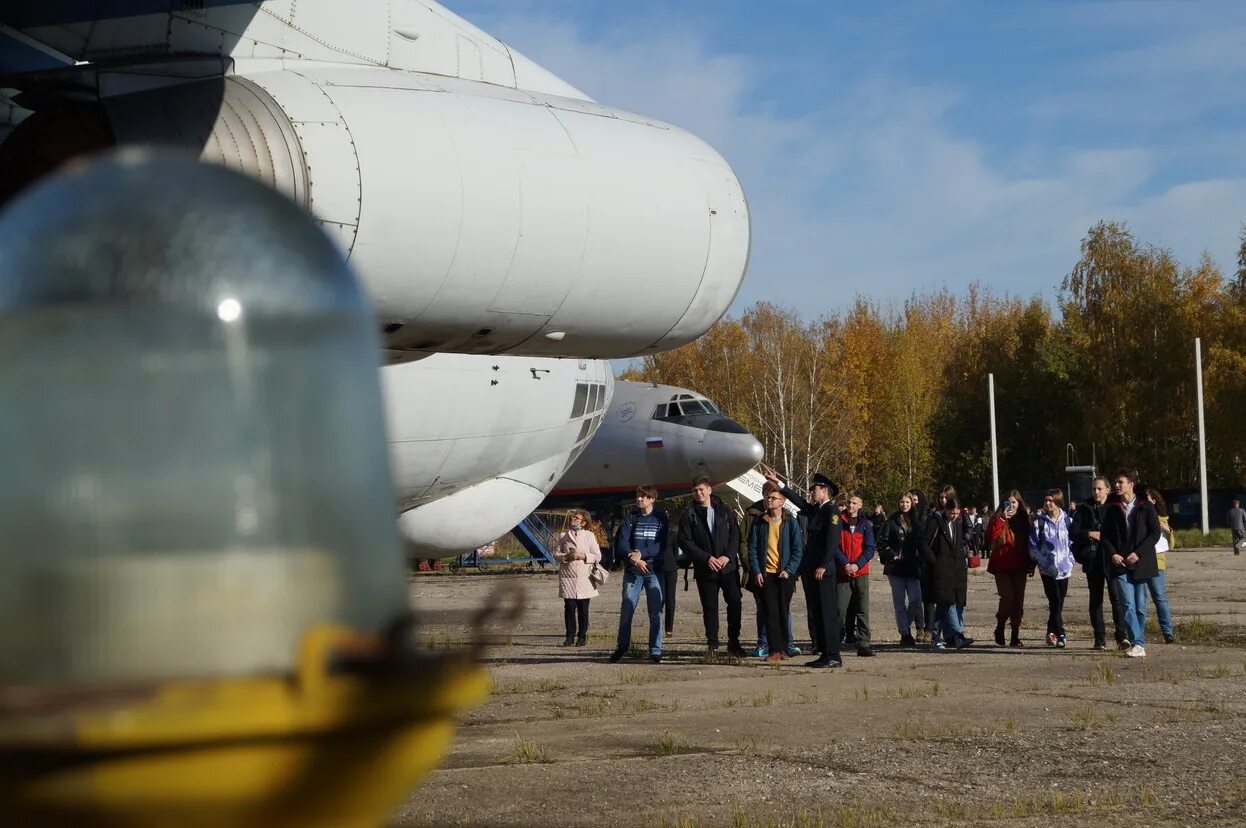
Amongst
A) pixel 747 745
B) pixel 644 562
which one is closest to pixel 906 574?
pixel 644 562

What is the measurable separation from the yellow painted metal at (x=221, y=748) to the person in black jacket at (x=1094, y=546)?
13.7 meters

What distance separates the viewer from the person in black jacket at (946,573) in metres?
14.5

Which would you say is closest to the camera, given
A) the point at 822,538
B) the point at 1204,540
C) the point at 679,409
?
the point at 822,538

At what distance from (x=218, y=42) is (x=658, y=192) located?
78.1 inches

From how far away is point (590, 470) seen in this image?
34.7m

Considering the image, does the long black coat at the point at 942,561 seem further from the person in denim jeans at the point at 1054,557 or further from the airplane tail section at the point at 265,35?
the airplane tail section at the point at 265,35

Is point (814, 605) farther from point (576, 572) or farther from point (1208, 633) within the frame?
point (1208, 633)

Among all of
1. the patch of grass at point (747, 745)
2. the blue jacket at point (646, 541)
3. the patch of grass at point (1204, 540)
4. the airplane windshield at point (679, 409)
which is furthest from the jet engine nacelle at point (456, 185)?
the patch of grass at point (1204, 540)

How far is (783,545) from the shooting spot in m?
13.7

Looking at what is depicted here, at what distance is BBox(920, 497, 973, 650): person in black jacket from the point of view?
14.5 metres

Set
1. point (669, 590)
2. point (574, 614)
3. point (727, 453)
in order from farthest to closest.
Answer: point (727, 453), point (574, 614), point (669, 590)

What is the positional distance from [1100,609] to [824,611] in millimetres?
3188

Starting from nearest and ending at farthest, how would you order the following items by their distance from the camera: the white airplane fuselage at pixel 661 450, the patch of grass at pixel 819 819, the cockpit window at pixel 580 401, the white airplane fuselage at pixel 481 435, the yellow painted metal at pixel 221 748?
the yellow painted metal at pixel 221 748
the patch of grass at pixel 819 819
the white airplane fuselage at pixel 481 435
the cockpit window at pixel 580 401
the white airplane fuselage at pixel 661 450

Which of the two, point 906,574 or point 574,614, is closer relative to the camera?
point 906,574
